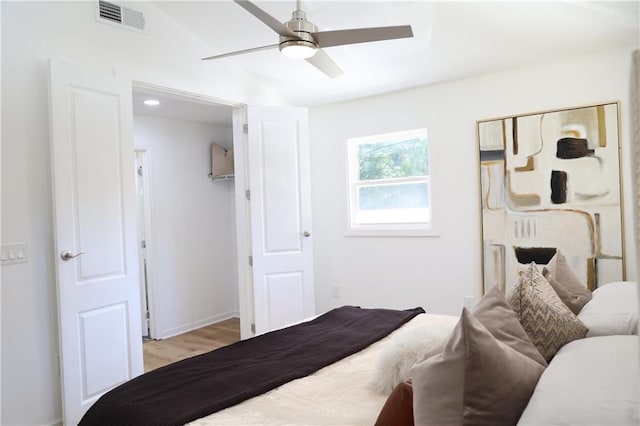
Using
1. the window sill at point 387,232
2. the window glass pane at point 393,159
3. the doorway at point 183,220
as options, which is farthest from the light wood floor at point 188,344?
the window glass pane at point 393,159

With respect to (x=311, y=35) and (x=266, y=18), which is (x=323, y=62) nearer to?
(x=311, y=35)

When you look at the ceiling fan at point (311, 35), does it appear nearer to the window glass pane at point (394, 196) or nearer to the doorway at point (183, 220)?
the window glass pane at point (394, 196)

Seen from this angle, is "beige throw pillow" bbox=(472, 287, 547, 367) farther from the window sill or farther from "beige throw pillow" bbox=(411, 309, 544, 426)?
the window sill

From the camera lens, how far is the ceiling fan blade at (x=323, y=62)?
254cm

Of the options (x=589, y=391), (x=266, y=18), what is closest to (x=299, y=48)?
(x=266, y=18)

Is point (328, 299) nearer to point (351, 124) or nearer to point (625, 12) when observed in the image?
point (351, 124)

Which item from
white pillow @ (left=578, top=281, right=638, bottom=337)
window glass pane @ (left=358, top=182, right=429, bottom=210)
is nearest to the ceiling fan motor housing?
white pillow @ (left=578, top=281, right=638, bottom=337)

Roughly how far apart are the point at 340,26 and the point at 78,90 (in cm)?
184

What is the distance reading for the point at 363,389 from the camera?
1560mm

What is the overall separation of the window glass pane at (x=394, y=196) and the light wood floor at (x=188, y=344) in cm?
196

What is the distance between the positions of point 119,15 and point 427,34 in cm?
224

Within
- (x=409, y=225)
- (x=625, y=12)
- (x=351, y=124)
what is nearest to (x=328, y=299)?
(x=409, y=225)

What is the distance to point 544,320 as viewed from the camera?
4.69 ft

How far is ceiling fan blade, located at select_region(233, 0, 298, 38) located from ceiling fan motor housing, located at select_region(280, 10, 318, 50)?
26 millimetres
